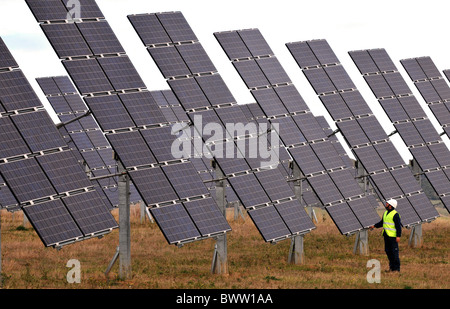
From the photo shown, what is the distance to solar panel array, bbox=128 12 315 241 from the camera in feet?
87.6

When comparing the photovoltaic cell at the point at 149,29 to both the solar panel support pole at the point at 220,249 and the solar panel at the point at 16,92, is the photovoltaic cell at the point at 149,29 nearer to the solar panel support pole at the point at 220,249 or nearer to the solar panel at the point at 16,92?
the solar panel support pole at the point at 220,249

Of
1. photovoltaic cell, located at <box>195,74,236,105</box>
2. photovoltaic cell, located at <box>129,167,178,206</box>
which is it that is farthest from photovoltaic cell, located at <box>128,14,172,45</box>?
photovoltaic cell, located at <box>129,167,178,206</box>

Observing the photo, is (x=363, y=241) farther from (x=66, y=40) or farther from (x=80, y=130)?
(x=80, y=130)

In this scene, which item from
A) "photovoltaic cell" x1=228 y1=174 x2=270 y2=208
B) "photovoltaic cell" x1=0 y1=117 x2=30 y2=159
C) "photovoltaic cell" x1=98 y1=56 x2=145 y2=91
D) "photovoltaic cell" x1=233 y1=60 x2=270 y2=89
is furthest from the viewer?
"photovoltaic cell" x1=233 y1=60 x2=270 y2=89

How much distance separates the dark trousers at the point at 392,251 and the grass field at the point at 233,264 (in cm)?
43

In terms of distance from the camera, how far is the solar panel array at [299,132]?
A: 3006cm

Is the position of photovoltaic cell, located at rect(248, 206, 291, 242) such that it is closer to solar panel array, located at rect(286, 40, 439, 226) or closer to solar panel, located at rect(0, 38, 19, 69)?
solar panel array, located at rect(286, 40, 439, 226)

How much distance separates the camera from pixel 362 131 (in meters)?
34.5

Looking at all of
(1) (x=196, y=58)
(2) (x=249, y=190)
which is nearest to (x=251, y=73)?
(1) (x=196, y=58)

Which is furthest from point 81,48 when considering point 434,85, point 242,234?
point 434,85

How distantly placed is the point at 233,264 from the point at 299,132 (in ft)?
18.6

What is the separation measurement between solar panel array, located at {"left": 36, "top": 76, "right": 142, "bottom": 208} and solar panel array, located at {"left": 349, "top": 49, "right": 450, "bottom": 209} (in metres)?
15.5

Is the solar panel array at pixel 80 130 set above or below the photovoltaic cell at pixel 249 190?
above

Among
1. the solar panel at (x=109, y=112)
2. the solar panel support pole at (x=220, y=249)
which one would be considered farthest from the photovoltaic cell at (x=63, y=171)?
the solar panel support pole at (x=220, y=249)
